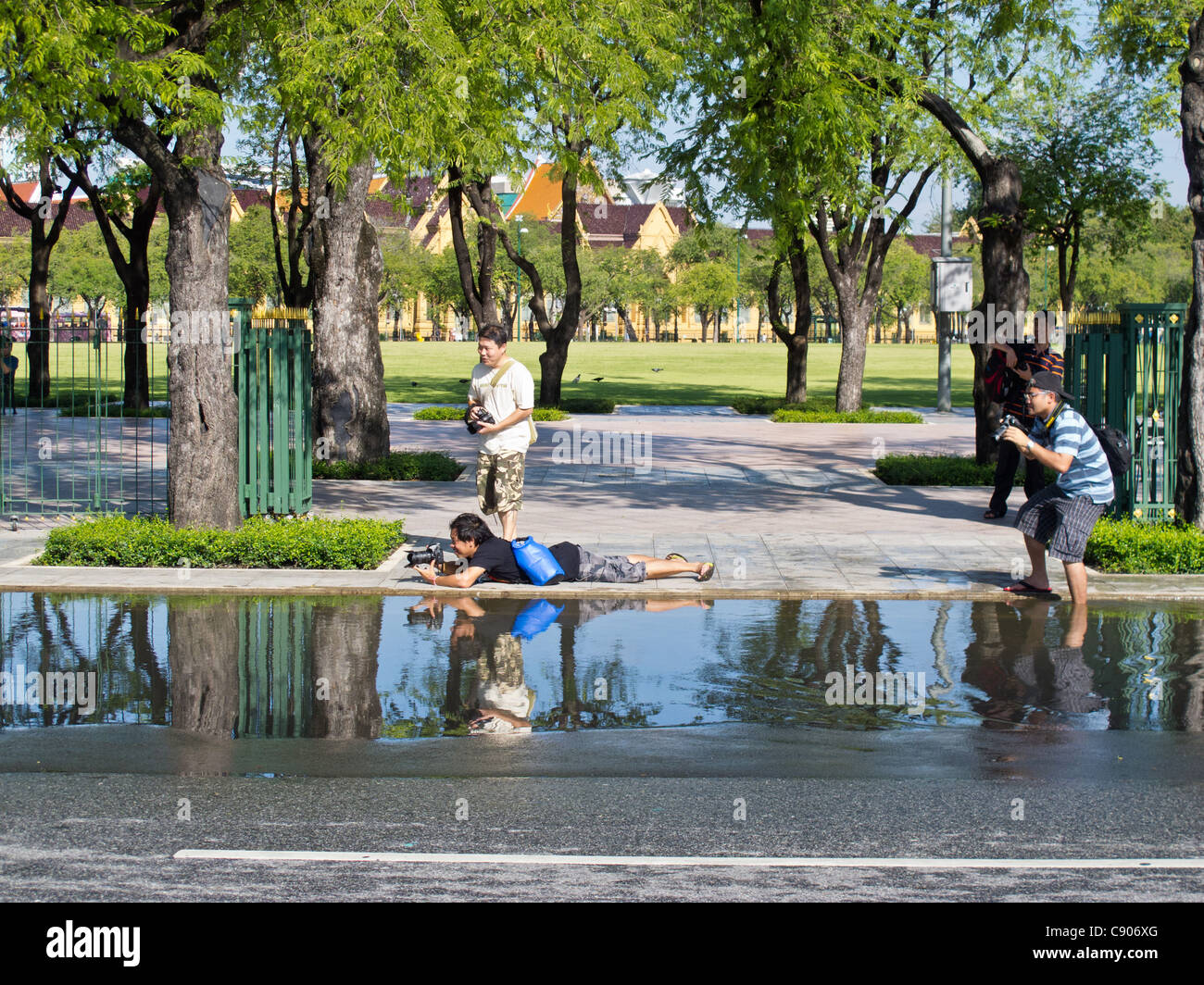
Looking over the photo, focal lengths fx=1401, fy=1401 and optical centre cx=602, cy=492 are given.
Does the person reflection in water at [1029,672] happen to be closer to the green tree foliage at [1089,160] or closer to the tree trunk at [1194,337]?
the tree trunk at [1194,337]

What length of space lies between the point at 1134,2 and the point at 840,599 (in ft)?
59.6

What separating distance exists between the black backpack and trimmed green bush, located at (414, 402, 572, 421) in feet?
63.8

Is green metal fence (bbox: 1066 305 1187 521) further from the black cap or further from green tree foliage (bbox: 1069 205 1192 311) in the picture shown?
green tree foliage (bbox: 1069 205 1192 311)

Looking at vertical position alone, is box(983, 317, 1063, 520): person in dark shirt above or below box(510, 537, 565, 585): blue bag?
above

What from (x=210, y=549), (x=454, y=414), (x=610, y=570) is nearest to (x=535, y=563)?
(x=610, y=570)

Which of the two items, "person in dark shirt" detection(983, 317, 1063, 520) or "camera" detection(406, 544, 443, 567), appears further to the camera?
"person in dark shirt" detection(983, 317, 1063, 520)

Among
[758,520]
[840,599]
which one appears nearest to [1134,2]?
[758,520]

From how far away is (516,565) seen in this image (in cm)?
1077

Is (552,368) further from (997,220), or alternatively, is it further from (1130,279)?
(1130,279)

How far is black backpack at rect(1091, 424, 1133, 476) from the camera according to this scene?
1020cm

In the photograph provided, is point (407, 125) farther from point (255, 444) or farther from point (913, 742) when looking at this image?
point (913, 742)

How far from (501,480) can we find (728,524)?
11.9ft

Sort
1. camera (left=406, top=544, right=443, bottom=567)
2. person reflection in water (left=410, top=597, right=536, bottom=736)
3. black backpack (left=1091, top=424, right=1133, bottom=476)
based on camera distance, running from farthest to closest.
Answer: camera (left=406, top=544, right=443, bottom=567), black backpack (left=1091, top=424, right=1133, bottom=476), person reflection in water (left=410, top=597, right=536, bottom=736)
